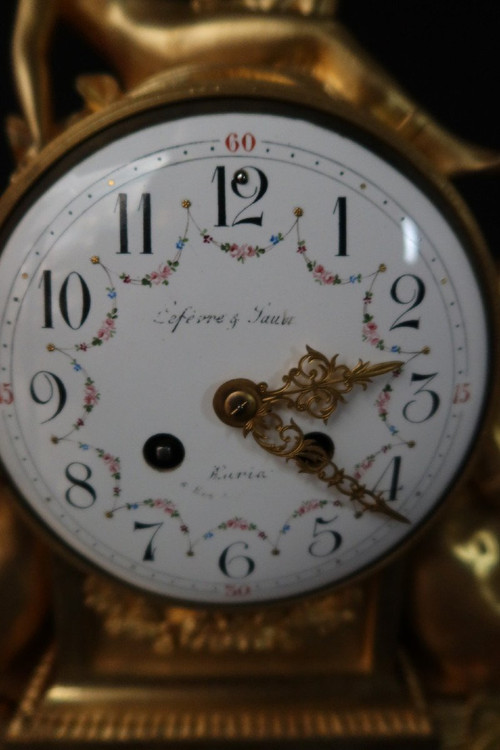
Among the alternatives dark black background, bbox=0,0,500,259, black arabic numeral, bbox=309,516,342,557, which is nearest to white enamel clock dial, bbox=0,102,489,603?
black arabic numeral, bbox=309,516,342,557

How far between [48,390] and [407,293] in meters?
0.37

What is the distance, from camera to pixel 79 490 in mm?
695

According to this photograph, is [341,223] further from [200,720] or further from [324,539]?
[200,720]

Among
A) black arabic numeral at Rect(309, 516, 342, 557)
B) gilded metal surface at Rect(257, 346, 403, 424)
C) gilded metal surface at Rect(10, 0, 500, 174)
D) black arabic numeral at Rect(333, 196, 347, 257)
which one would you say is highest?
gilded metal surface at Rect(10, 0, 500, 174)

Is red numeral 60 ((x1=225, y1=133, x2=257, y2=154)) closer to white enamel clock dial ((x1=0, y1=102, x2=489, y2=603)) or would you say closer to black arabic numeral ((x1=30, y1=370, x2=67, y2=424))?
white enamel clock dial ((x1=0, y1=102, x2=489, y2=603))

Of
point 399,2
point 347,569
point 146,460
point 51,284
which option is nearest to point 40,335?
point 51,284

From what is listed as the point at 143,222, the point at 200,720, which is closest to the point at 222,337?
the point at 143,222

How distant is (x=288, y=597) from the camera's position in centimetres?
75

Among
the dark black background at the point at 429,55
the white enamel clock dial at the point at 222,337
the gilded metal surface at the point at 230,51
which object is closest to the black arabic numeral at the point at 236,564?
the white enamel clock dial at the point at 222,337

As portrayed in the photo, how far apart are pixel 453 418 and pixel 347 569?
0.67 ft

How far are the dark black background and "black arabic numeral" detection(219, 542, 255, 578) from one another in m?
0.77

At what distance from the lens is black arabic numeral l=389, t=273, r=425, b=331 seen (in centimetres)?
64

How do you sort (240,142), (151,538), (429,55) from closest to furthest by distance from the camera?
(240,142), (151,538), (429,55)

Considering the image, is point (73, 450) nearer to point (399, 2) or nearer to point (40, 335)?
point (40, 335)
